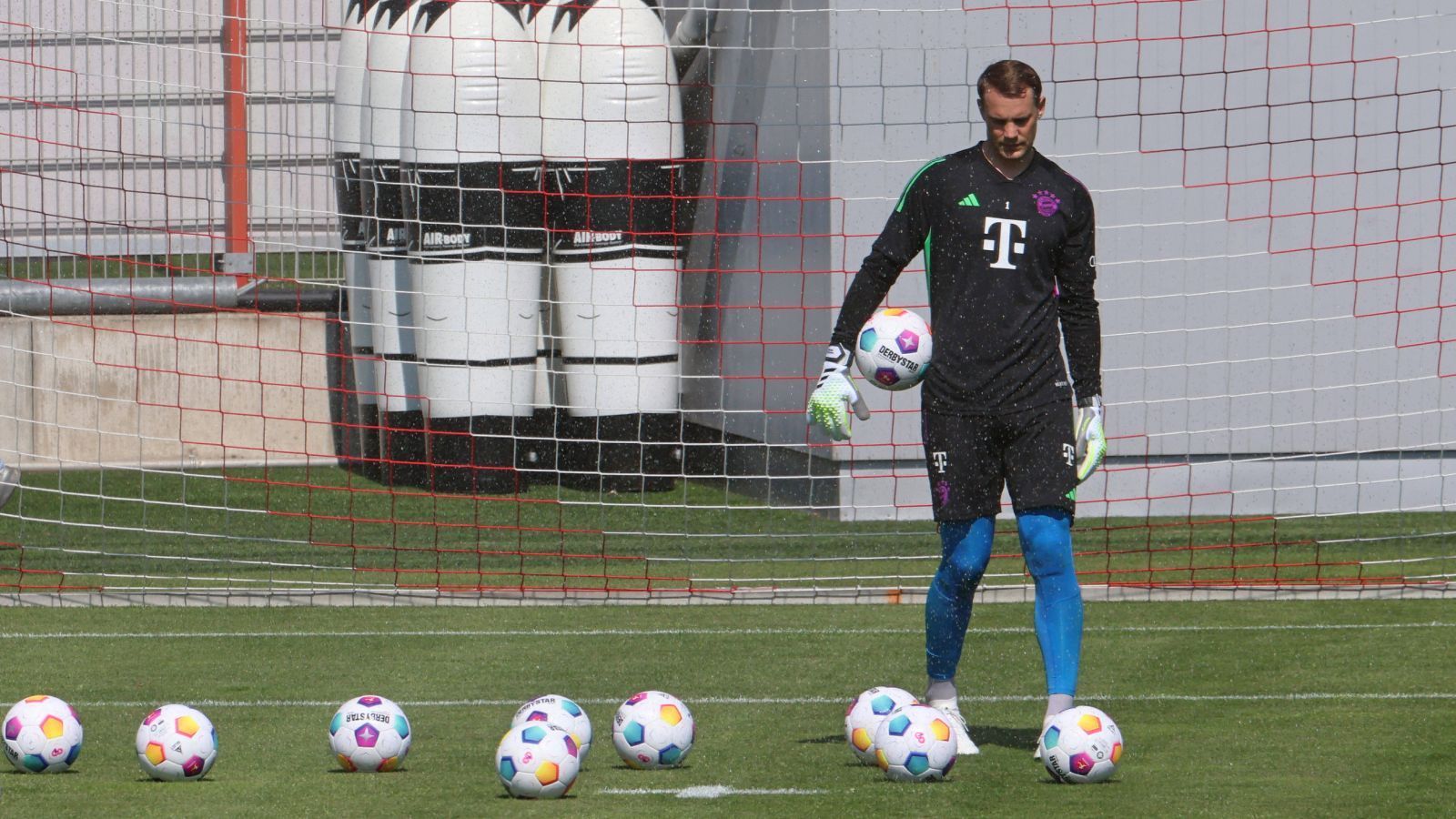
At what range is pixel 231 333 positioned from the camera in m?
14.9

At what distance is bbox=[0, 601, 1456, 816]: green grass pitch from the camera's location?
5270mm

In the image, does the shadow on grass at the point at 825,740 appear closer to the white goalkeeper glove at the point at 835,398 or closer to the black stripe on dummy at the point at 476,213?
the white goalkeeper glove at the point at 835,398

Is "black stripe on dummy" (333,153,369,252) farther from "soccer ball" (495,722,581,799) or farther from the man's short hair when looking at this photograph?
"soccer ball" (495,722,581,799)

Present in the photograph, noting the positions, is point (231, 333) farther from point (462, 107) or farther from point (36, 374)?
point (462, 107)

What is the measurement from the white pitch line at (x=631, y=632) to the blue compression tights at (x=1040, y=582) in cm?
249

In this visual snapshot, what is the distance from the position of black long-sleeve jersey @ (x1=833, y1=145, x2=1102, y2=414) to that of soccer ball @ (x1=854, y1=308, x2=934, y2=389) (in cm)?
16

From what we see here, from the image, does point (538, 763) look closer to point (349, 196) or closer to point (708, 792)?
point (708, 792)

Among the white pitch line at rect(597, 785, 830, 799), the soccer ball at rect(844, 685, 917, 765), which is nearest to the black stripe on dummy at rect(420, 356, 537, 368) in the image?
the soccer ball at rect(844, 685, 917, 765)

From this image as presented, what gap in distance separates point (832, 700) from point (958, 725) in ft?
3.71

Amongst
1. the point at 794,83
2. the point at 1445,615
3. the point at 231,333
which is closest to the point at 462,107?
the point at 794,83

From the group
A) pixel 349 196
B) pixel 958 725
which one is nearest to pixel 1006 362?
pixel 958 725

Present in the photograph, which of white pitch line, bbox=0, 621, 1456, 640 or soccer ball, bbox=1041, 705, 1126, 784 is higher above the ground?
soccer ball, bbox=1041, 705, 1126, 784

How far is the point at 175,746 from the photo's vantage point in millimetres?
Answer: 5566

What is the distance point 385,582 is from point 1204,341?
515cm
